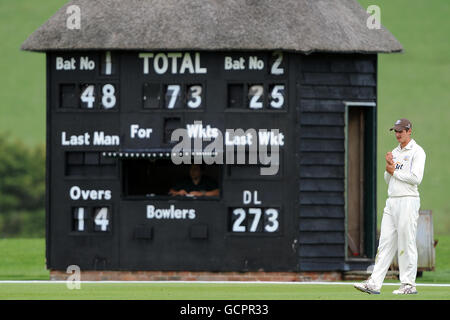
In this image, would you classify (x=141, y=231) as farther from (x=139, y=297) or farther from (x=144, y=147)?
(x=139, y=297)

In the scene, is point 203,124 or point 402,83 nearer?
point 203,124

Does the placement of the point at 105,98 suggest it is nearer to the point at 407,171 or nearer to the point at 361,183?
the point at 361,183

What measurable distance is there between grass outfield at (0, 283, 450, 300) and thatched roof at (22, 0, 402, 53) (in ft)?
12.6

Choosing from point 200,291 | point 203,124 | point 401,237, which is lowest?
point 200,291

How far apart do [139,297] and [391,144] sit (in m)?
39.0

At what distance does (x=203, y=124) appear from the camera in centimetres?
2131

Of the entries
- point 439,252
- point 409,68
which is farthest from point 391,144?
point 439,252

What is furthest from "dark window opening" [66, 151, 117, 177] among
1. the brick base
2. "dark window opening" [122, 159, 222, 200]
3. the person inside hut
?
the brick base

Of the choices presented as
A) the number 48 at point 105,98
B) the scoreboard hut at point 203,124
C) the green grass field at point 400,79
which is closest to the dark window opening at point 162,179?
the scoreboard hut at point 203,124

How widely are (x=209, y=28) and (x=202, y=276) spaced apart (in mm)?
3953

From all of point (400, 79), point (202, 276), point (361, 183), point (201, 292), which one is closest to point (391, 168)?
point (201, 292)

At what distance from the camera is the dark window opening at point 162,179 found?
71.3 feet

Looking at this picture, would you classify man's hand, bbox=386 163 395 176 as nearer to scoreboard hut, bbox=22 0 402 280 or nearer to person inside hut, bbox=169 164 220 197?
scoreboard hut, bbox=22 0 402 280

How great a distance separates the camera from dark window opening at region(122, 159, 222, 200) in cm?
2173
